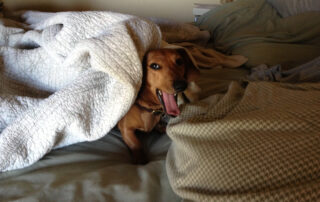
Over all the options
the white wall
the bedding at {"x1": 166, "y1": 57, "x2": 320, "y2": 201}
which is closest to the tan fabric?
the bedding at {"x1": 166, "y1": 57, "x2": 320, "y2": 201}

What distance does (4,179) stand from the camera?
1.83ft

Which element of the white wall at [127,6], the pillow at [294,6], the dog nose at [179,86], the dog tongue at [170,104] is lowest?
the dog tongue at [170,104]

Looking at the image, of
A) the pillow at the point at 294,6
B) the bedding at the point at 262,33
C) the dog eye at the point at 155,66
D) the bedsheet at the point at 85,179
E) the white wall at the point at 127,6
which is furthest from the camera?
the white wall at the point at 127,6

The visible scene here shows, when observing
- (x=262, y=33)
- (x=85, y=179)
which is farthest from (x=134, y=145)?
(x=262, y=33)

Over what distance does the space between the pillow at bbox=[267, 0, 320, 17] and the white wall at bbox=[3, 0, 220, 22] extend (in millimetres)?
517

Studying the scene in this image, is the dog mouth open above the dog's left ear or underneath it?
underneath

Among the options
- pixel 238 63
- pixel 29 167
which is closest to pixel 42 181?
pixel 29 167

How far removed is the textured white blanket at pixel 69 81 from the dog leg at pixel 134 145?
0.12 meters

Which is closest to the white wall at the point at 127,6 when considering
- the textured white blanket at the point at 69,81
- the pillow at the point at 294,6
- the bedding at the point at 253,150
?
the pillow at the point at 294,6

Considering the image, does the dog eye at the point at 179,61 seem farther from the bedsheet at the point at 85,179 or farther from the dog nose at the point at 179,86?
the bedsheet at the point at 85,179

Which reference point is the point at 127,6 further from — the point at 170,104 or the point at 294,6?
the point at 170,104

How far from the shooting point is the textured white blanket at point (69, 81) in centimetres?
62

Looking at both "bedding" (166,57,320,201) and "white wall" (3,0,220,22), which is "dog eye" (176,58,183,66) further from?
"white wall" (3,0,220,22)

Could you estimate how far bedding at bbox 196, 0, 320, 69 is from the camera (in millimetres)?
1074
